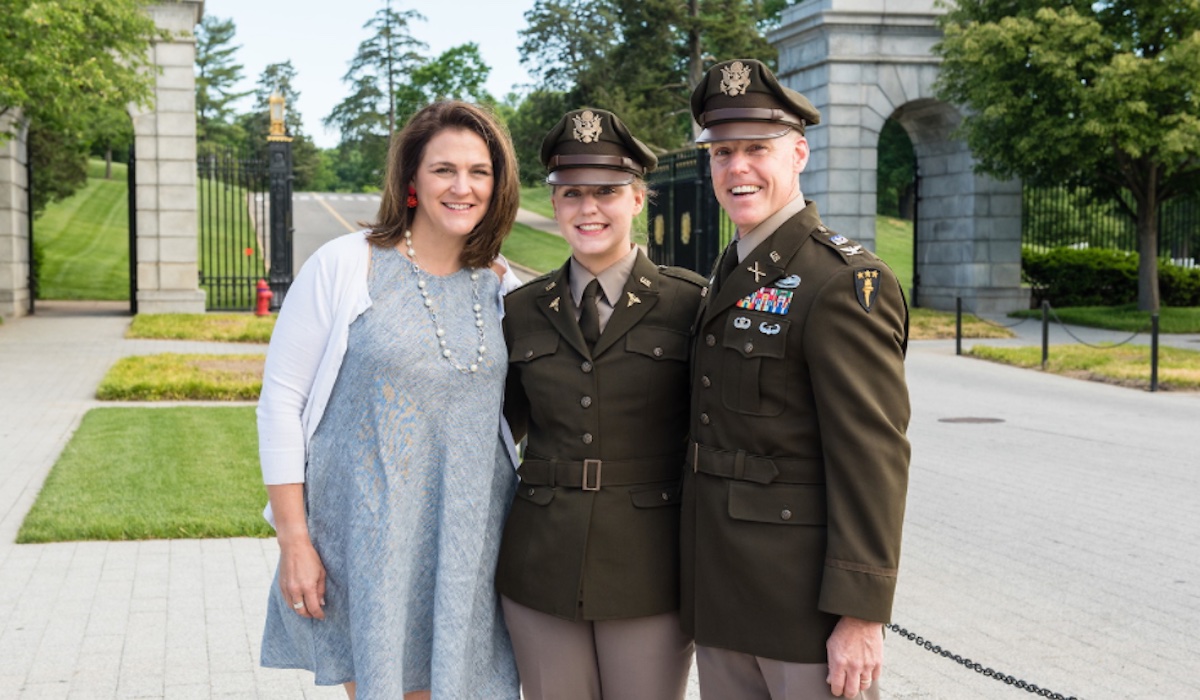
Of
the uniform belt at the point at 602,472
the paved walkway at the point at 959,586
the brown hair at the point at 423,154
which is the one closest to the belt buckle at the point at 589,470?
the uniform belt at the point at 602,472

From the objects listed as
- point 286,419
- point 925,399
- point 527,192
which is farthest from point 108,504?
point 527,192

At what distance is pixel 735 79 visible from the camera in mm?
3029

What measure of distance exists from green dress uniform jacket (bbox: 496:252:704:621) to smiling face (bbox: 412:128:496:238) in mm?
343

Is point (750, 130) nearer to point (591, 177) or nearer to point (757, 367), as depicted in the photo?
point (591, 177)

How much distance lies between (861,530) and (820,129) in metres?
23.0

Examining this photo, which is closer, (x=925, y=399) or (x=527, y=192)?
(x=925, y=399)

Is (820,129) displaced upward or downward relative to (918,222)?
upward

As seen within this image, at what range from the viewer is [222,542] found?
291 inches

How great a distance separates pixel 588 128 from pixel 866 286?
35.8 inches

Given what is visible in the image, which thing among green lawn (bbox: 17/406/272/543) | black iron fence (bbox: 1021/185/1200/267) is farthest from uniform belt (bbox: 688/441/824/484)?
black iron fence (bbox: 1021/185/1200/267)

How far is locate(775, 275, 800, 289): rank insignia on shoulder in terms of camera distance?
294 cm

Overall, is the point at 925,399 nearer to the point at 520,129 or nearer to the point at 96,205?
the point at 520,129

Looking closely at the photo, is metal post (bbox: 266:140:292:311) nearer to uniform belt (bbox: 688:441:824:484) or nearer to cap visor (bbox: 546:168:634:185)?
cap visor (bbox: 546:168:634:185)

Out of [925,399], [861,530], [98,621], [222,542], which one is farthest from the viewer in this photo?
[925,399]
